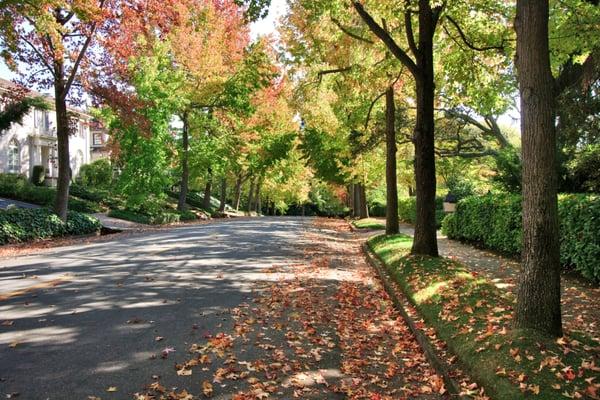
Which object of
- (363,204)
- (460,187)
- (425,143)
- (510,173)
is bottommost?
(363,204)

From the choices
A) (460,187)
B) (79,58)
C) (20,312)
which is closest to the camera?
(20,312)

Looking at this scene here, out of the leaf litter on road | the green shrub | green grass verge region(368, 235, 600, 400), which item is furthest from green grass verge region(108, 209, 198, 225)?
green grass verge region(368, 235, 600, 400)

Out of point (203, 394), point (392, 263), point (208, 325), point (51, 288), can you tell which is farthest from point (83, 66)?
point (203, 394)

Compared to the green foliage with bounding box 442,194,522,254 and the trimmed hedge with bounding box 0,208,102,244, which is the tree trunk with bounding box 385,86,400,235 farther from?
the trimmed hedge with bounding box 0,208,102,244

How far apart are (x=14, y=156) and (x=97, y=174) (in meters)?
7.39

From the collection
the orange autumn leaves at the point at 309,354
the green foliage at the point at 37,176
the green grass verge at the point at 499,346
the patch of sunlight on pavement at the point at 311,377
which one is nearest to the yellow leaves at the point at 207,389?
the orange autumn leaves at the point at 309,354

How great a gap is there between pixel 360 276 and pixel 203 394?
24.5ft

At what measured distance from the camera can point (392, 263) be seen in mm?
11445

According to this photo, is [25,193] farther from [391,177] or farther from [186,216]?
[391,177]

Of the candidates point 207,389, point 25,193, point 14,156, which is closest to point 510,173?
point 207,389

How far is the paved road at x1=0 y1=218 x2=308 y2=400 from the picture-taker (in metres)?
4.73

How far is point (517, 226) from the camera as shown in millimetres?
12164

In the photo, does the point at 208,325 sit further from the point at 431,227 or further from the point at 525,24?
the point at 431,227

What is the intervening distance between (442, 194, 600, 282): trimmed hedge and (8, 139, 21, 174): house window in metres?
31.2
